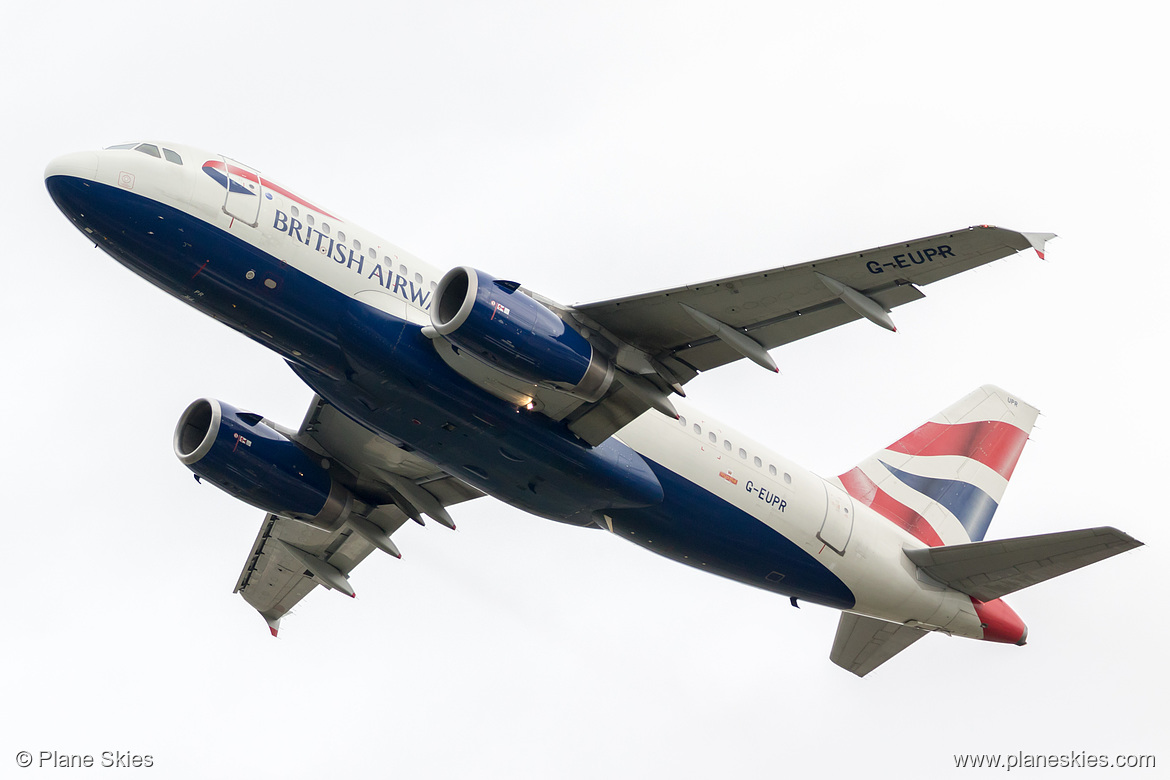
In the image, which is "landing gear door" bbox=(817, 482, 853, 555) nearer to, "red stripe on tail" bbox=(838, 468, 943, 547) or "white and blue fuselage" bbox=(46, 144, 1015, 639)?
"white and blue fuselage" bbox=(46, 144, 1015, 639)

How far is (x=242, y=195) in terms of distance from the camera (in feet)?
71.4

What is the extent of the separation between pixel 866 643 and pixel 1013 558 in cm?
502

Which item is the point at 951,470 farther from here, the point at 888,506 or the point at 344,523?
the point at 344,523

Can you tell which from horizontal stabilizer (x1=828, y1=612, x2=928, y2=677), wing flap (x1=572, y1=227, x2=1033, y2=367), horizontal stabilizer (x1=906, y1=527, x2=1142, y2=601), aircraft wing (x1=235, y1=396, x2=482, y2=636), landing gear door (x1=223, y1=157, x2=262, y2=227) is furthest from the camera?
horizontal stabilizer (x1=828, y1=612, x2=928, y2=677)

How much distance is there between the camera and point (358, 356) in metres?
22.1

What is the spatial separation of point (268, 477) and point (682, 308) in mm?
11031

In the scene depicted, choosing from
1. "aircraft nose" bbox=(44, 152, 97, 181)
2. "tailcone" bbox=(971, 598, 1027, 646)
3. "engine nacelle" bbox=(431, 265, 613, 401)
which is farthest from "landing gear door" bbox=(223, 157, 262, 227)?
"tailcone" bbox=(971, 598, 1027, 646)

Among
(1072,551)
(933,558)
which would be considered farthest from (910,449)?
(1072,551)

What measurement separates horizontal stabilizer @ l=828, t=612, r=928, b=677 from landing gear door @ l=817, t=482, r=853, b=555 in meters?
3.64

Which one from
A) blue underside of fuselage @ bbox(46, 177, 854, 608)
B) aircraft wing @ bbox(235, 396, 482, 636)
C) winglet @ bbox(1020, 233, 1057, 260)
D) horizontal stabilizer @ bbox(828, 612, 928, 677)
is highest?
winglet @ bbox(1020, 233, 1057, 260)

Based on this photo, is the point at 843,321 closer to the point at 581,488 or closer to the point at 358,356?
the point at 581,488

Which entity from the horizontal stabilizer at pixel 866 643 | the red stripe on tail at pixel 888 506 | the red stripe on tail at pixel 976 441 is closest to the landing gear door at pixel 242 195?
the red stripe on tail at pixel 888 506

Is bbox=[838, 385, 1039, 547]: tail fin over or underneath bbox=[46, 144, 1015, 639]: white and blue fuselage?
over

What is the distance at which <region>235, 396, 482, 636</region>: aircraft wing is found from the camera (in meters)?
27.9
